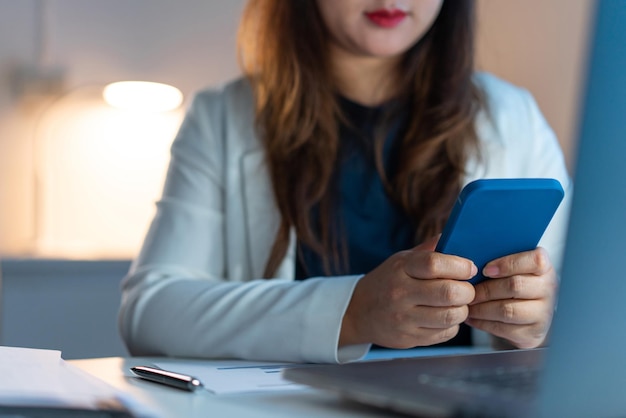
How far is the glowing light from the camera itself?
250cm

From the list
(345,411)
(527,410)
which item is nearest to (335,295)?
(345,411)

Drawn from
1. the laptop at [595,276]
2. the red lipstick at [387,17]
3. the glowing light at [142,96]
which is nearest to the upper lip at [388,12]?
the red lipstick at [387,17]

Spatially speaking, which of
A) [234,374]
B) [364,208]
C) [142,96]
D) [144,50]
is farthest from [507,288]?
[144,50]

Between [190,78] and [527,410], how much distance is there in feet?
8.03

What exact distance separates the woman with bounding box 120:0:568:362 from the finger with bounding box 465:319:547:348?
0.93ft

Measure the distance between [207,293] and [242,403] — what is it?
47cm

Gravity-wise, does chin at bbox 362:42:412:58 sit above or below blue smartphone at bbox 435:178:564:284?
above

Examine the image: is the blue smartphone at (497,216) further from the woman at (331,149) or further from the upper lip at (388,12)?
the upper lip at (388,12)

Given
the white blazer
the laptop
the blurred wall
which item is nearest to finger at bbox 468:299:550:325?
the white blazer

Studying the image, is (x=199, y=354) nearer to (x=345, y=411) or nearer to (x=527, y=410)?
(x=345, y=411)

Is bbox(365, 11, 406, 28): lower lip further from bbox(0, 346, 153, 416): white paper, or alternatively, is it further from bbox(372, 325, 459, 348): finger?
bbox(0, 346, 153, 416): white paper

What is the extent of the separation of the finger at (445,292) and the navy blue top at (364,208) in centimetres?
58

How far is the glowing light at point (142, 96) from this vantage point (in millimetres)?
2498

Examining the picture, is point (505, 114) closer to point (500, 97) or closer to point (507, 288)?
point (500, 97)
